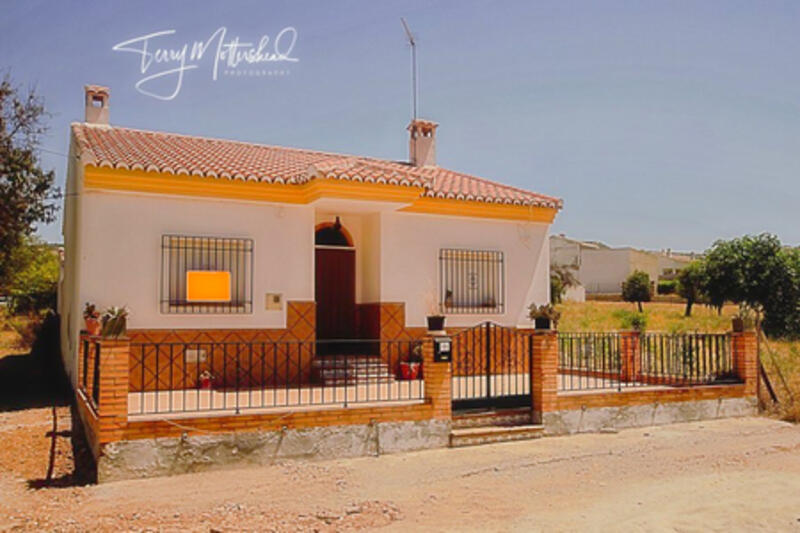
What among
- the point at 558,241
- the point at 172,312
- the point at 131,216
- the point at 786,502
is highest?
the point at 558,241

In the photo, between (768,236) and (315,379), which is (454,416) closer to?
(315,379)

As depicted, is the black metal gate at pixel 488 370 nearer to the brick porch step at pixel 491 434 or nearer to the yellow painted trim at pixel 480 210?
the brick porch step at pixel 491 434

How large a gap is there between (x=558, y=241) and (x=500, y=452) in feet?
187

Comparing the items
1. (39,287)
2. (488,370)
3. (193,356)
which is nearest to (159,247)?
(193,356)

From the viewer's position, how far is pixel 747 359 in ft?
38.9

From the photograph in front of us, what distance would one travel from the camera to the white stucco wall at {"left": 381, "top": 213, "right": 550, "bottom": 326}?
12.7m

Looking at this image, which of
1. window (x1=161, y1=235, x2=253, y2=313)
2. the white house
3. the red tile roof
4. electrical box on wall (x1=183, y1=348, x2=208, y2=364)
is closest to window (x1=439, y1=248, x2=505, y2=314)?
the white house

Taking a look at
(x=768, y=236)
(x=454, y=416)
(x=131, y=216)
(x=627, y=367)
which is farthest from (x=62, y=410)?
(x=768, y=236)

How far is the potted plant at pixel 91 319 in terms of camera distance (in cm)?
991

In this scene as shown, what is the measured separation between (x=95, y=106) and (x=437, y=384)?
369 inches

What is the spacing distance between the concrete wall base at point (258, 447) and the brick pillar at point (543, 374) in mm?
1541

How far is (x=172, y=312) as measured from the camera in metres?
10.9

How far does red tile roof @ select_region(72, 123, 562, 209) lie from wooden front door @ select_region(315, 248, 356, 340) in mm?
1794

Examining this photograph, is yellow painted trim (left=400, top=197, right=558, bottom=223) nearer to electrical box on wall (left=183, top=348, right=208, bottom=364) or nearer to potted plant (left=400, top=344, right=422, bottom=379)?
potted plant (left=400, top=344, right=422, bottom=379)
